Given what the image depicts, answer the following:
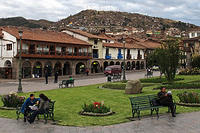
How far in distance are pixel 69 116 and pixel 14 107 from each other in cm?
386

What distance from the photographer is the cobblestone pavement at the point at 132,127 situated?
8.84 metres

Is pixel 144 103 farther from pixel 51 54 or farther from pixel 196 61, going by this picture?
pixel 51 54

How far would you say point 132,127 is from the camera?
929cm

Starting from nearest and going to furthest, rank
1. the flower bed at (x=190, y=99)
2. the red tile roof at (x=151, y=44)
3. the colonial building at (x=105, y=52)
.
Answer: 1. the flower bed at (x=190, y=99)
2. the colonial building at (x=105, y=52)
3. the red tile roof at (x=151, y=44)

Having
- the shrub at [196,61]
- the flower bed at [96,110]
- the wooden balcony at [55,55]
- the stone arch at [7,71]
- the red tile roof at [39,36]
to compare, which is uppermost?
the red tile roof at [39,36]

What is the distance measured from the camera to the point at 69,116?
11531 millimetres

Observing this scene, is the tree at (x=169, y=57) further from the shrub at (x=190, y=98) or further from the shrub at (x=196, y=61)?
the shrub at (x=196, y=61)

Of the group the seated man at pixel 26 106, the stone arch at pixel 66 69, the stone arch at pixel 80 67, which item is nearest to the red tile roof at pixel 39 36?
the stone arch at pixel 80 67

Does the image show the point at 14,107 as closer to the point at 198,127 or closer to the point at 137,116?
the point at 137,116

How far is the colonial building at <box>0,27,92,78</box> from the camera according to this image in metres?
42.0

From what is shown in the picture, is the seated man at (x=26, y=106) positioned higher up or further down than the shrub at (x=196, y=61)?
further down

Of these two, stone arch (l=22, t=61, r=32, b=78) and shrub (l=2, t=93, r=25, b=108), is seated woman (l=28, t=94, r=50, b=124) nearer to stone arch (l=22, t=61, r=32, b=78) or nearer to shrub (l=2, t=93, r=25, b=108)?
shrub (l=2, t=93, r=25, b=108)

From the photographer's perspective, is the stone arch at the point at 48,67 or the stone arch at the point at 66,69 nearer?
the stone arch at the point at 48,67

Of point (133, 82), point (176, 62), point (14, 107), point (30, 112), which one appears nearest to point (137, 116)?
point (30, 112)
